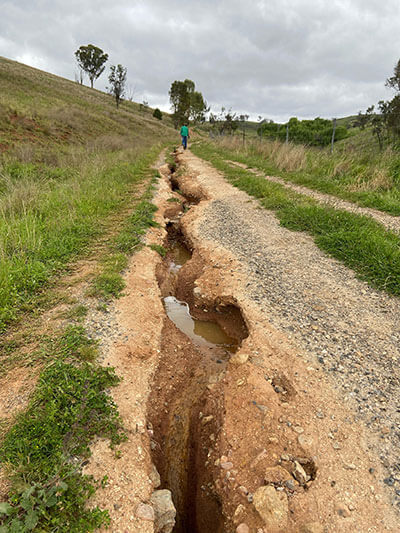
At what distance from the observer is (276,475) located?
6.37ft

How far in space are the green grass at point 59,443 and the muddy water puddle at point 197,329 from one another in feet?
4.45

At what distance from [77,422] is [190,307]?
2342 mm

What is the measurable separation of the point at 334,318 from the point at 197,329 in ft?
5.53

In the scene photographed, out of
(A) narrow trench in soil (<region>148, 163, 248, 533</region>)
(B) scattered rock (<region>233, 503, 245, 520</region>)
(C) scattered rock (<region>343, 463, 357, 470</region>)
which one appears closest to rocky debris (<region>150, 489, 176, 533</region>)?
(A) narrow trench in soil (<region>148, 163, 248, 533</region>)

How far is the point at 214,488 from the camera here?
6.75ft

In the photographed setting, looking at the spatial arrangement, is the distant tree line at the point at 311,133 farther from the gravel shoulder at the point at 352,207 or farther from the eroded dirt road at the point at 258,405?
the eroded dirt road at the point at 258,405

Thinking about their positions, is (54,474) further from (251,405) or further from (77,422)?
(251,405)

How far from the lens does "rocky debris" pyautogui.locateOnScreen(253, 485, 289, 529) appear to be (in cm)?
174

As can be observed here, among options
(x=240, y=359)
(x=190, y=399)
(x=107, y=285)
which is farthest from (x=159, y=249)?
(x=190, y=399)

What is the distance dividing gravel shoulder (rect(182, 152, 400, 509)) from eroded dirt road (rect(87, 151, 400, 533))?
1cm

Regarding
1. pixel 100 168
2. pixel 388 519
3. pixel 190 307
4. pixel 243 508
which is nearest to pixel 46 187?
pixel 100 168

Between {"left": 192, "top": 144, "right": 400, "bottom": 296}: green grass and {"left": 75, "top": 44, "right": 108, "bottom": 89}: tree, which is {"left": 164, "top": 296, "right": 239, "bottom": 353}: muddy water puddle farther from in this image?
{"left": 75, "top": 44, "right": 108, "bottom": 89}: tree

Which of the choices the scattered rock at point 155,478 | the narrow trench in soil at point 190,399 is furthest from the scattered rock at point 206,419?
the scattered rock at point 155,478

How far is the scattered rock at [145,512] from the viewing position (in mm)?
1759
